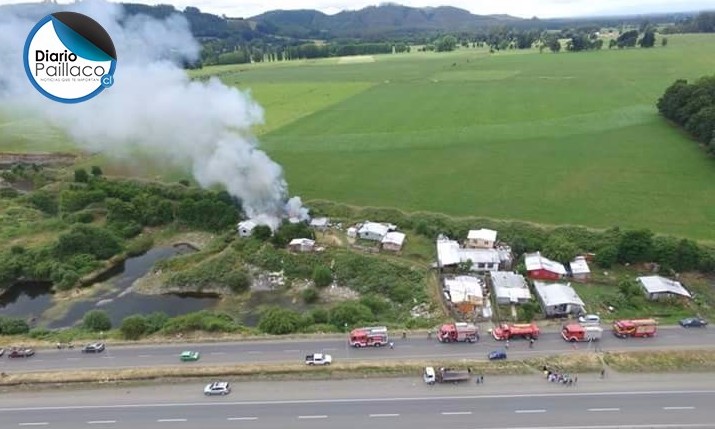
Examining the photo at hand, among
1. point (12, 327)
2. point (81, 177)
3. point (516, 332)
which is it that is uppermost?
point (81, 177)

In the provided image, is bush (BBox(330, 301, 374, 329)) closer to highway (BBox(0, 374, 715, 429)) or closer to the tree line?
highway (BBox(0, 374, 715, 429))

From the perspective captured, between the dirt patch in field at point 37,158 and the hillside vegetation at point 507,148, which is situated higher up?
the dirt patch in field at point 37,158

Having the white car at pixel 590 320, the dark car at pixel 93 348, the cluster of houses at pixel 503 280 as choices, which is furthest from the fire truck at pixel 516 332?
the dark car at pixel 93 348

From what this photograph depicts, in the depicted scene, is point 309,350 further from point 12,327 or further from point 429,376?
point 12,327

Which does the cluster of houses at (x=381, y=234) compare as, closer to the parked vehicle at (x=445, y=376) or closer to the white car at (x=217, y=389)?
the parked vehicle at (x=445, y=376)

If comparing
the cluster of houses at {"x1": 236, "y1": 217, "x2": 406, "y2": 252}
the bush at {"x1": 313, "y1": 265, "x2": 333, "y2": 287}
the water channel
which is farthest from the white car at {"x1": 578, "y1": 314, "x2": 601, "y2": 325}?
the water channel

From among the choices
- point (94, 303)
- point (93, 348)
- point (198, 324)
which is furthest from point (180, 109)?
point (93, 348)
